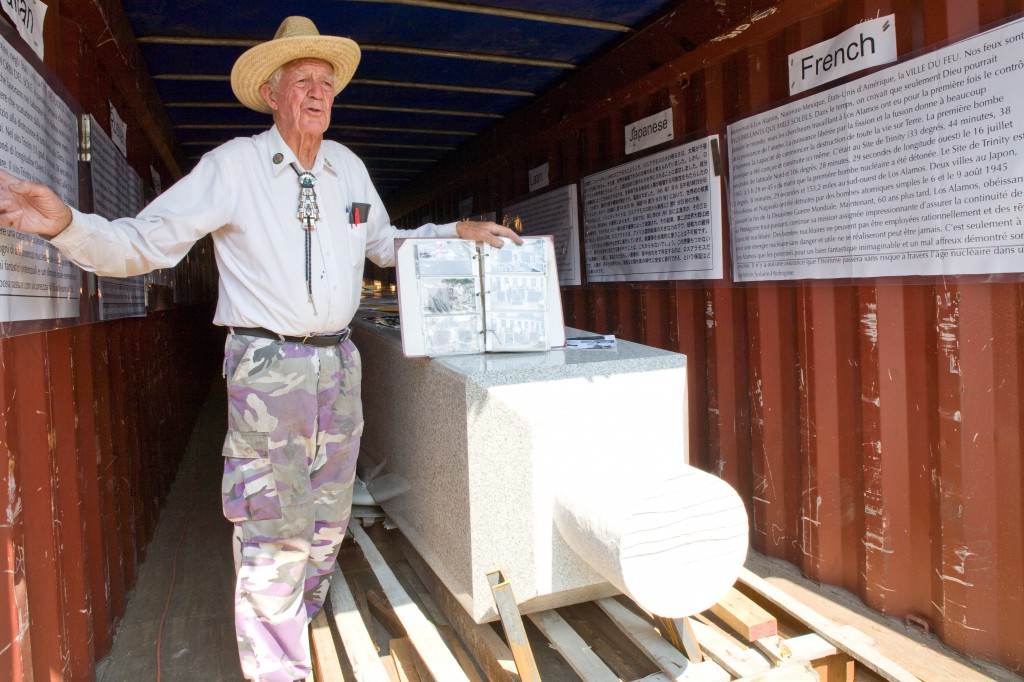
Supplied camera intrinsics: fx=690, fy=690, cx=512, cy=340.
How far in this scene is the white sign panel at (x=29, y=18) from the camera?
5.83 feet

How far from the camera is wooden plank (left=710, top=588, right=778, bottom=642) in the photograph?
2168 millimetres

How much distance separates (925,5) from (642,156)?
5.15 ft

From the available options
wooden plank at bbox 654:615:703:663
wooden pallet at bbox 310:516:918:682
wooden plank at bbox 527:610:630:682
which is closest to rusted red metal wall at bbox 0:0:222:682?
wooden pallet at bbox 310:516:918:682

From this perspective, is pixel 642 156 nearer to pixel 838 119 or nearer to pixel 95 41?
pixel 838 119

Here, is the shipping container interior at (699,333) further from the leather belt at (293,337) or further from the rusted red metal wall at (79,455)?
the leather belt at (293,337)

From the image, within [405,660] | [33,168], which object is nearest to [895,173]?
[405,660]

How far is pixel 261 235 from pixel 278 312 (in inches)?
10.3

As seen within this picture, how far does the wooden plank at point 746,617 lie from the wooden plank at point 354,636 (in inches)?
43.5

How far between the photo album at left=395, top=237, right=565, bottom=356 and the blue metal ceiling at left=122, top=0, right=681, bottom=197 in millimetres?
1361

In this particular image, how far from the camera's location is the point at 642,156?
12.2 ft

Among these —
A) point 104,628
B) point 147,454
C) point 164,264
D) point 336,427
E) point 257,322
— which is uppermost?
point 164,264

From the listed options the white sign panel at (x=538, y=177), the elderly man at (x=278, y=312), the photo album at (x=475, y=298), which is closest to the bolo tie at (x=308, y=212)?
the elderly man at (x=278, y=312)

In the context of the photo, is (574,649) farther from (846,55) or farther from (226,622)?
(846,55)

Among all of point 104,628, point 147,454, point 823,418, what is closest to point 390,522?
point 104,628
